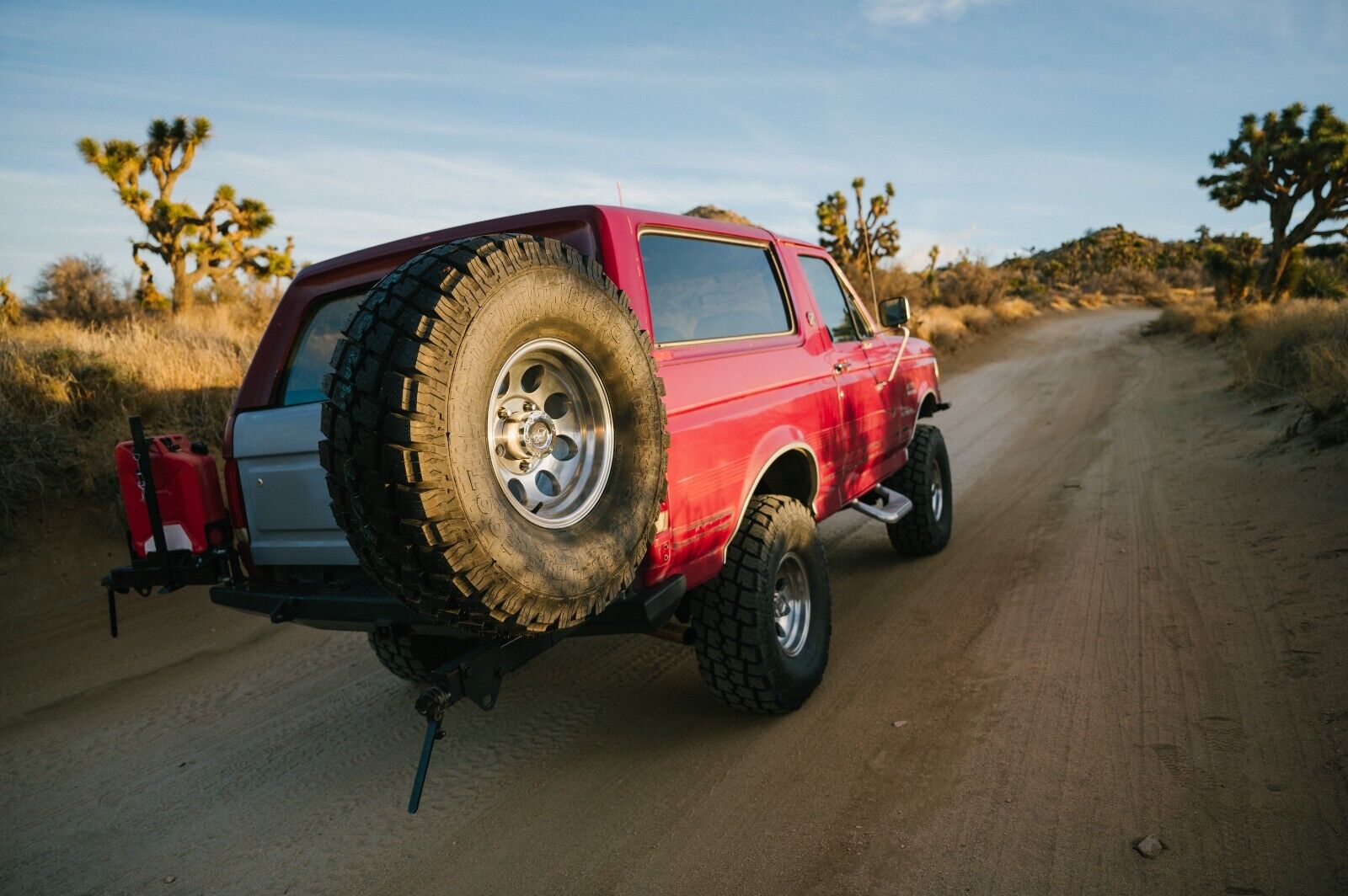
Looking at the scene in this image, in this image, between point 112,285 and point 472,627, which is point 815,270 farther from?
point 112,285

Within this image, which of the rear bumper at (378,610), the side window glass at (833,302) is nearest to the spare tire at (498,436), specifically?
the rear bumper at (378,610)

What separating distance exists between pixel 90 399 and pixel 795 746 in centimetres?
743

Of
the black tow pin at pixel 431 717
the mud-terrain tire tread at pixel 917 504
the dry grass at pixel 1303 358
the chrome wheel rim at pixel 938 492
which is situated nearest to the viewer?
the black tow pin at pixel 431 717

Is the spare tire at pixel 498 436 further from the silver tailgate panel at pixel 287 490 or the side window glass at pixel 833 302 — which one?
the side window glass at pixel 833 302

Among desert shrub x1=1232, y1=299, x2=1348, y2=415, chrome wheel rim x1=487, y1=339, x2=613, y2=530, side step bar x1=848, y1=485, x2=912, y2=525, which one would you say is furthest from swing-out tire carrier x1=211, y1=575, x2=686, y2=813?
desert shrub x1=1232, y1=299, x2=1348, y2=415

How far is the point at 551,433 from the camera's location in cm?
245

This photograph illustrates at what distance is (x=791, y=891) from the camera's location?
7.68 ft

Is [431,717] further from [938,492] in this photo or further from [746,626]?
[938,492]

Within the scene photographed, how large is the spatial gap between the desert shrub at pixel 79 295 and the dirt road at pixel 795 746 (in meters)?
11.0

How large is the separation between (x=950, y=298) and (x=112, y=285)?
2569cm

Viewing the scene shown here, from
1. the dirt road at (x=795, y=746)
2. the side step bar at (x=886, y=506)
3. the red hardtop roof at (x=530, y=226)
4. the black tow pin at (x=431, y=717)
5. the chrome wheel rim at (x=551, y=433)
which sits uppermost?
the red hardtop roof at (x=530, y=226)

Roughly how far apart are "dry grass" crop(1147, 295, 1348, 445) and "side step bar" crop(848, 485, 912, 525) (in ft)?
13.2

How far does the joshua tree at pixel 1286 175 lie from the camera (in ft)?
73.5

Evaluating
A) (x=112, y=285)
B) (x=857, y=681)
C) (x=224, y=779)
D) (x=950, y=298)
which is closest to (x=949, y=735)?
(x=857, y=681)
